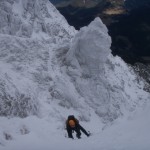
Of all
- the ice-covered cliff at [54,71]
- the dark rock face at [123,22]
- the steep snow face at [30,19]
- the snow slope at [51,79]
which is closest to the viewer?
the snow slope at [51,79]

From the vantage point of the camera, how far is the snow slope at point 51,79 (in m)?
19.9

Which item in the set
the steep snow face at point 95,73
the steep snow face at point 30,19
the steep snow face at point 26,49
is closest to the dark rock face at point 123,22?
the steep snow face at point 30,19

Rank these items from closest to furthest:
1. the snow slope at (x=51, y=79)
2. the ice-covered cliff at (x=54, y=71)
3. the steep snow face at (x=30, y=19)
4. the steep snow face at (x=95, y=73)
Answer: the snow slope at (x=51, y=79) < the ice-covered cliff at (x=54, y=71) < the steep snow face at (x=95, y=73) < the steep snow face at (x=30, y=19)

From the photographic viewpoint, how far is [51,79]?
2375 cm

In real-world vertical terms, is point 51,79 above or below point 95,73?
below

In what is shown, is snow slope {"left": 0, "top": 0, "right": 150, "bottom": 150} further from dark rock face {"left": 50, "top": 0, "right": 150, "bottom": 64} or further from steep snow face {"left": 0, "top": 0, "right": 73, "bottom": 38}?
dark rock face {"left": 50, "top": 0, "right": 150, "bottom": 64}

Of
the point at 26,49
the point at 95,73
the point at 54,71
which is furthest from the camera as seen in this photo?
the point at 95,73

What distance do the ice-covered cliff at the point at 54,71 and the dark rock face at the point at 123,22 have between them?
15.6 meters

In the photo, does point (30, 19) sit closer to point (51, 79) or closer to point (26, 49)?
point (26, 49)

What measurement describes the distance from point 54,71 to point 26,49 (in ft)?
6.57

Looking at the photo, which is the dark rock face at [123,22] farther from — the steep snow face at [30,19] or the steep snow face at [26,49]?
the steep snow face at [26,49]

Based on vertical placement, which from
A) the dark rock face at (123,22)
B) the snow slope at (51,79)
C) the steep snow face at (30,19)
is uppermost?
the dark rock face at (123,22)

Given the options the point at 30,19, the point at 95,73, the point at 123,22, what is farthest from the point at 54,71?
the point at 123,22

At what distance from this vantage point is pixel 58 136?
19.5m
